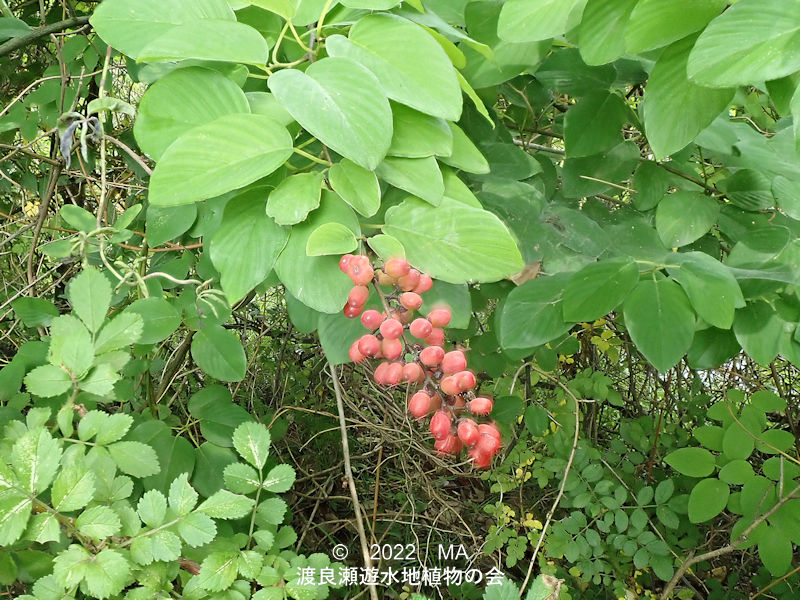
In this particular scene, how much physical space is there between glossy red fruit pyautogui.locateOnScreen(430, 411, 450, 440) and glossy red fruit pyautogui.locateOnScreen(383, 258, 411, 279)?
10 centimetres

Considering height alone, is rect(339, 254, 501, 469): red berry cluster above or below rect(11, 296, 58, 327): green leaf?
above

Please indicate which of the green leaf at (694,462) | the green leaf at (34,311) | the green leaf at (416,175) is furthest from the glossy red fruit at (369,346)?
the green leaf at (694,462)

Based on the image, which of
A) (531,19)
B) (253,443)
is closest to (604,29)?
(531,19)

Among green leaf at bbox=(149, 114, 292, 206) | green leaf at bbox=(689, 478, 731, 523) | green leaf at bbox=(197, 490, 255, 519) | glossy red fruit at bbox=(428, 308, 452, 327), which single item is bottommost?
green leaf at bbox=(689, 478, 731, 523)

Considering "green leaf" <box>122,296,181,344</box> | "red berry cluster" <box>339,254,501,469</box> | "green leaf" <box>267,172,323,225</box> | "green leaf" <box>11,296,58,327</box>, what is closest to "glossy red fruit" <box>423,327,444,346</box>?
"red berry cluster" <box>339,254,501,469</box>

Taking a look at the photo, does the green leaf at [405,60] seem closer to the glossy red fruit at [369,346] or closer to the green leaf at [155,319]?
the glossy red fruit at [369,346]

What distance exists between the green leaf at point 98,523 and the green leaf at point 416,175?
0.33m

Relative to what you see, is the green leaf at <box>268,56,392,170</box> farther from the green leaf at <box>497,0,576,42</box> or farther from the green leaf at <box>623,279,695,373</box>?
the green leaf at <box>623,279,695,373</box>

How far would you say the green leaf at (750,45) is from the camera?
0.40 m

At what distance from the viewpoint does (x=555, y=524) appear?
153cm

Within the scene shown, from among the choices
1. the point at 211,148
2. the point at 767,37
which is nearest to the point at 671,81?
the point at 767,37

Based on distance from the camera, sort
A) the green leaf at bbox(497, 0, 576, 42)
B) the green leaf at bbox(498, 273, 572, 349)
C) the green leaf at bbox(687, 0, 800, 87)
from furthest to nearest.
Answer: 1. the green leaf at bbox(498, 273, 572, 349)
2. the green leaf at bbox(497, 0, 576, 42)
3. the green leaf at bbox(687, 0, 800, 87)

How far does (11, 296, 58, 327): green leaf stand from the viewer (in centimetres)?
82

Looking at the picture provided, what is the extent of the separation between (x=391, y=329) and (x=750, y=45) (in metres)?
0.30
